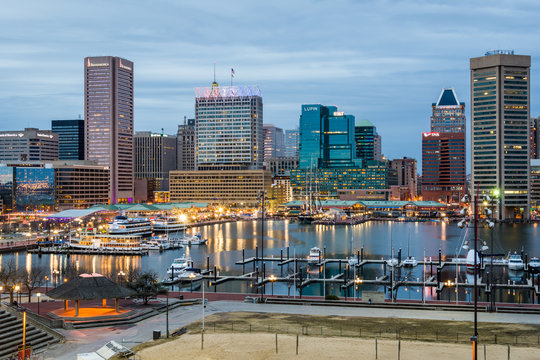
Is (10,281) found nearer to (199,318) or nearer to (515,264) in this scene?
(199,318)

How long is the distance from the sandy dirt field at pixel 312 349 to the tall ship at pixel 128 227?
349ft

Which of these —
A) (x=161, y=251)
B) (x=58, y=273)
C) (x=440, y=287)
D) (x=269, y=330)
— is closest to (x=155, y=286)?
(x=269, y=330)

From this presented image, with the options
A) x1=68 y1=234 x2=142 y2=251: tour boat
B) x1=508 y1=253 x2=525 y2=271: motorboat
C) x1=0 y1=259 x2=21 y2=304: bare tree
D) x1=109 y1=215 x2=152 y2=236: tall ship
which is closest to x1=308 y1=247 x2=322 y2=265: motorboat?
x1=508 y1=253 x2=525 y2=271: motorboat

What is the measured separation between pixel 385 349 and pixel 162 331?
637 inches

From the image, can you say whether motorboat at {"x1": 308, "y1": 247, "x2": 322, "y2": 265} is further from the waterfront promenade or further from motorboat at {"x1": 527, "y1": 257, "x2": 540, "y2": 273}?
the waterfront promenade

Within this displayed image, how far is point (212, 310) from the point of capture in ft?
176

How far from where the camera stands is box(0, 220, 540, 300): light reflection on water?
3529 inches

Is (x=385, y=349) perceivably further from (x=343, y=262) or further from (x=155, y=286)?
(x=343, y=262)

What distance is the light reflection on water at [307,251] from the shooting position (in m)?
89.6

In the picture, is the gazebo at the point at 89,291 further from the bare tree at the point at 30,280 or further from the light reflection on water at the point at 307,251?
the light reflection on water at the point at 307,251

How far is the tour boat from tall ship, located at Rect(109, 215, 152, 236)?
40.4ft

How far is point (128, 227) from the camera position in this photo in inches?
5965

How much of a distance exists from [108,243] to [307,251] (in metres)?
41.4

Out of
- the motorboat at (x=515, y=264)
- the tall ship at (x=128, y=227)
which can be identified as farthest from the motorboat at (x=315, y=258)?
the tall ship at (x=128, y=227)
